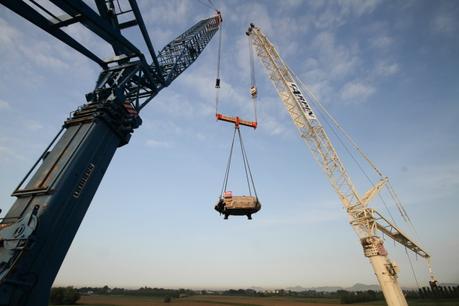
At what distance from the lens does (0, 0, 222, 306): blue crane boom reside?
671 centimetres

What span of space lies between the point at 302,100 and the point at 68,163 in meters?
29.3

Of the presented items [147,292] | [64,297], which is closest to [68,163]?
[64,297]

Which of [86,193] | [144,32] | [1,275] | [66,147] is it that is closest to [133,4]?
[144,32]

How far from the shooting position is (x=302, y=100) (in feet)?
108

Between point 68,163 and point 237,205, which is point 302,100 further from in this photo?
point 68,163

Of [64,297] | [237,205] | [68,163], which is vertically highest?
[64,297]

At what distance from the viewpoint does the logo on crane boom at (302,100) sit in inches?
1277

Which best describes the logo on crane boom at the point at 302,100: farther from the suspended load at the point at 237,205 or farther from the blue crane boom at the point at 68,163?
the blue crane boom at the point at 68,163

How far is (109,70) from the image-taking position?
12.3 metres

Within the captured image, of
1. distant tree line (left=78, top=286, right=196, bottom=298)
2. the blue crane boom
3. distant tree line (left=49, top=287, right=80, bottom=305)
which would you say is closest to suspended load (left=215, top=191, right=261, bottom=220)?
the blue crane boom

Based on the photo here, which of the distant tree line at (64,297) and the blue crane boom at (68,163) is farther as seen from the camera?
the distant tree line at (64,297)

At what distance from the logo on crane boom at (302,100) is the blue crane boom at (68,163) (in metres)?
Answer: 23.0

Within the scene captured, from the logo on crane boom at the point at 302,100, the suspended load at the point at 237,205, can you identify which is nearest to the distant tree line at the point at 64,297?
the suspended load at the point at 237,205

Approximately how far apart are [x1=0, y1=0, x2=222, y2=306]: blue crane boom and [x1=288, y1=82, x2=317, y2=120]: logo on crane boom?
75.3 feet
